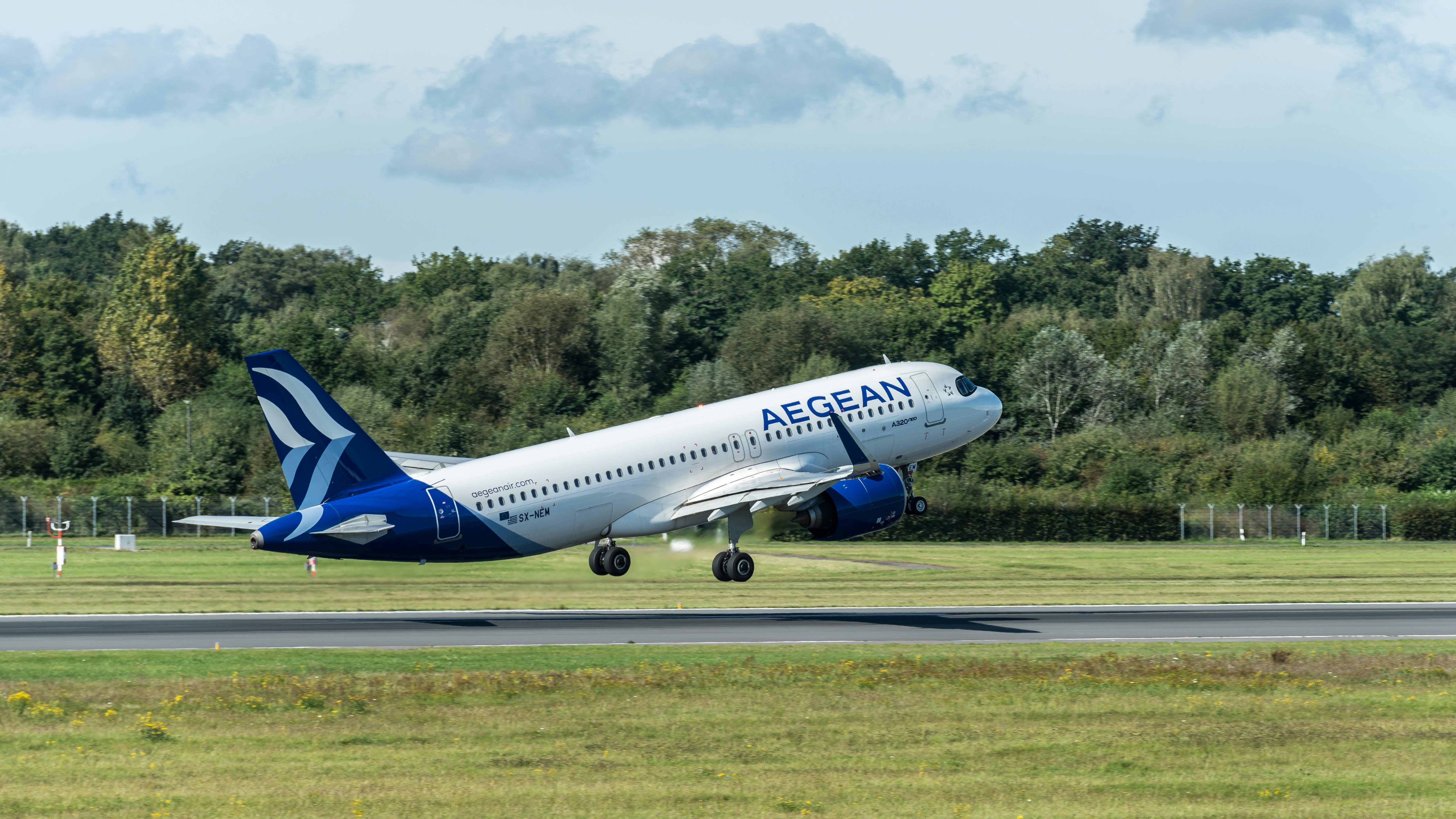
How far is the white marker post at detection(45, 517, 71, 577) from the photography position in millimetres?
64875

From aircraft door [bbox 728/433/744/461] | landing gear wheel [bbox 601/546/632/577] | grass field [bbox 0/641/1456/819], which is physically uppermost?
aircraft door [bbox 728/433/744/461]

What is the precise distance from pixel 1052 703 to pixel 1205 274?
15828cm

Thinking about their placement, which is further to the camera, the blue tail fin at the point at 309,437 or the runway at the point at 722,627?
the runway at the point at 722,627

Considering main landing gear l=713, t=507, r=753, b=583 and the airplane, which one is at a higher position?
the airplane

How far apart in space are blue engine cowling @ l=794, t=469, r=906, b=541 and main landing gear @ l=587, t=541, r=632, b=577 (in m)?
5.70

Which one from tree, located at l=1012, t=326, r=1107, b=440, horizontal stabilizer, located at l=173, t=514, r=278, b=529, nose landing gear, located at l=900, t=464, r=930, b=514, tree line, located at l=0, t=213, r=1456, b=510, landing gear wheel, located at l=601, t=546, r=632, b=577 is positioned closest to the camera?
horizontal stabilizer, located at l=173, t=514, r=278, b=529

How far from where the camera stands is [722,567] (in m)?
48.7

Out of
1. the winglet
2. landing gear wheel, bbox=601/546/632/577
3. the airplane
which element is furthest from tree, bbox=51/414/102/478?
the winglet

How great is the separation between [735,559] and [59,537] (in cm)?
3249

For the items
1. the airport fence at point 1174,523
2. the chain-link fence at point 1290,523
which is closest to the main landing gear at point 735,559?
the airport fence at point 1174,523

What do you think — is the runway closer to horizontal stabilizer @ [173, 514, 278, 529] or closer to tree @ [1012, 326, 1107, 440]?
horizontal stabilizer @ [173, 514, 278, 529]

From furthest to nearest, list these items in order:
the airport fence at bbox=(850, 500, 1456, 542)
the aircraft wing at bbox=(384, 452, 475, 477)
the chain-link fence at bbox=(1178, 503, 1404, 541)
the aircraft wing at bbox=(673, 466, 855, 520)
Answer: the chain-link fence at bbox=(1178, 503, 1404, 541) < the airport fence at bbox=(850, 500, 1456, 542) < the aircraft wing at bbox=(673, 466, 855, 520) < the aircraft wing at bbox=(384, 452, 475, 477)

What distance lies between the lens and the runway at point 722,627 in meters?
42.5

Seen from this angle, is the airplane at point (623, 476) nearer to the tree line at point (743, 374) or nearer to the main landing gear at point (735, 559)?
the main landing gear at point (735, 559)
